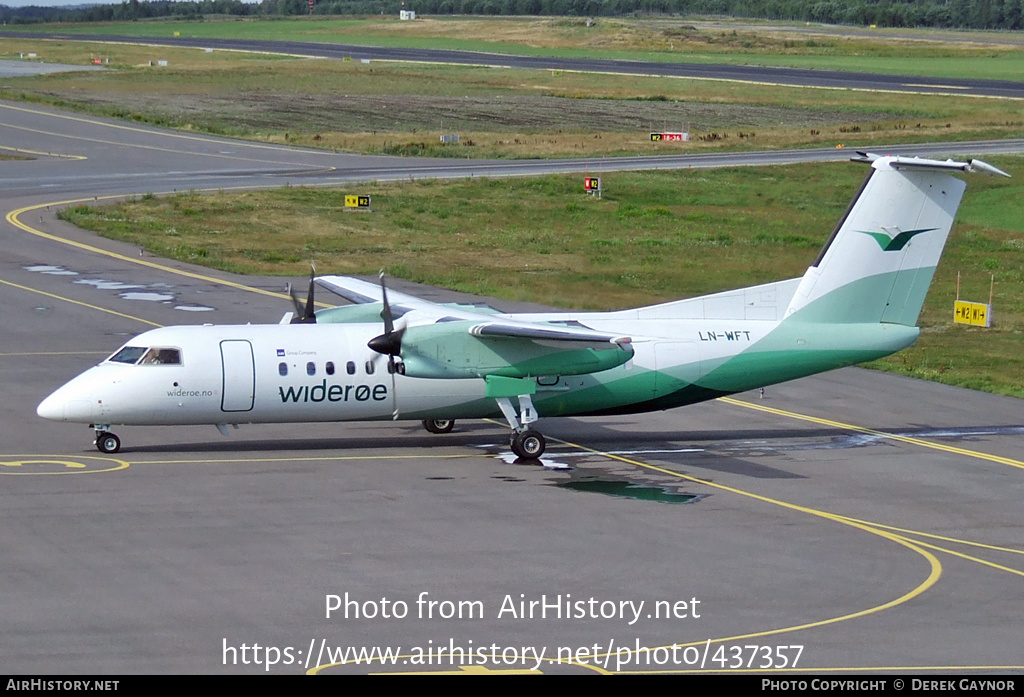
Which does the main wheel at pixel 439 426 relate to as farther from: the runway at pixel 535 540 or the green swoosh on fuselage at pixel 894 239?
the green swoosh on fuselage at pixel 894 239

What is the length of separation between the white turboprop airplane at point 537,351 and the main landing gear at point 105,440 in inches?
1.2

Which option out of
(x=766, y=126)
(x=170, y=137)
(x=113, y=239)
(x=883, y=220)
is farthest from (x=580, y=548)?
(x=766, y=126)

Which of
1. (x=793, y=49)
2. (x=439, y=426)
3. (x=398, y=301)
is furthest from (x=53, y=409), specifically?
(x=793, y=49)

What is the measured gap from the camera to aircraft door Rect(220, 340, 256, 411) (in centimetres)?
2702

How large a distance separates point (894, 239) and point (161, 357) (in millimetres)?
16641

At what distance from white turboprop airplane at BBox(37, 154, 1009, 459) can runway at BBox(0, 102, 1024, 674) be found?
1.14 m

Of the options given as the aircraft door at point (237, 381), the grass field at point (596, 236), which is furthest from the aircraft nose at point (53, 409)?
the grass field at point (596, 236)

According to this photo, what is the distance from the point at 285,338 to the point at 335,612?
1111 cm

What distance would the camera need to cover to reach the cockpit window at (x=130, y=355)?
27.2m

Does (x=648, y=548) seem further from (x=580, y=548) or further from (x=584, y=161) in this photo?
(x=584, y=161)

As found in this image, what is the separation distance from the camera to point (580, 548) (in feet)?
69.6

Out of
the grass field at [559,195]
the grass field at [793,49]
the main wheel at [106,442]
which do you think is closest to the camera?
the main wheel at [106,442]

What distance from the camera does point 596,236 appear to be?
64.9m

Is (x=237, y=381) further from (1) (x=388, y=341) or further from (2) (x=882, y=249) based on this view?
(2) (x=882, y=249)
